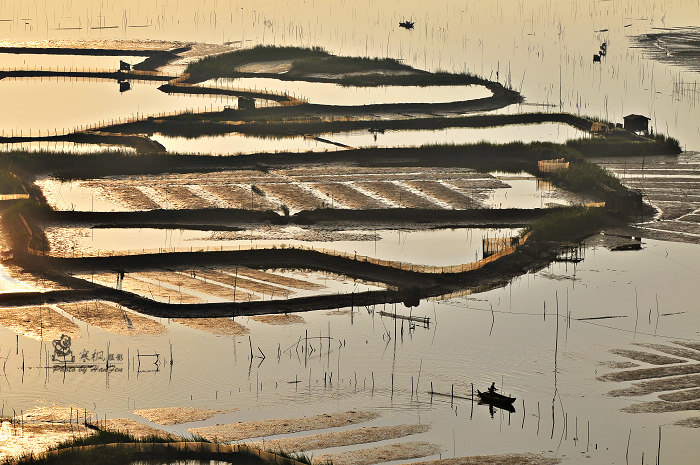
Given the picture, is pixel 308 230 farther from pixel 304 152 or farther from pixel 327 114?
pixel 327 114

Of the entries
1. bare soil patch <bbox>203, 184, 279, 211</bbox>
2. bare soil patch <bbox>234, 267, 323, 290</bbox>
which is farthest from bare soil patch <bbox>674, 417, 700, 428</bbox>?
bare soil patch <bbox>203, 184, 279, 211</bbox>

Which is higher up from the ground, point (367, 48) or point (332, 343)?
point (367, 48)

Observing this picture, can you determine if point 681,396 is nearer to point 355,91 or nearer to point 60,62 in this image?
point 355,91

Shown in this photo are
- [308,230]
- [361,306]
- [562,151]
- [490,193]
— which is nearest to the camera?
[361,306]

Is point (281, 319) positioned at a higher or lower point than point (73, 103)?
lower

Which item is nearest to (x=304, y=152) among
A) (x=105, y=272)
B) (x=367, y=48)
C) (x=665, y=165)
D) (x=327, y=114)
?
(x=327, y=114)

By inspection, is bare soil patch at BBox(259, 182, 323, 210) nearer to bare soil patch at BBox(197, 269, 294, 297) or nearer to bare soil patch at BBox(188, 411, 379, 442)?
bare soil patch at BBox(197, 269, 294, 297)

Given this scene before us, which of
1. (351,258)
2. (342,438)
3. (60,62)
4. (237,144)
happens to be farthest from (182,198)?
(60,62)
